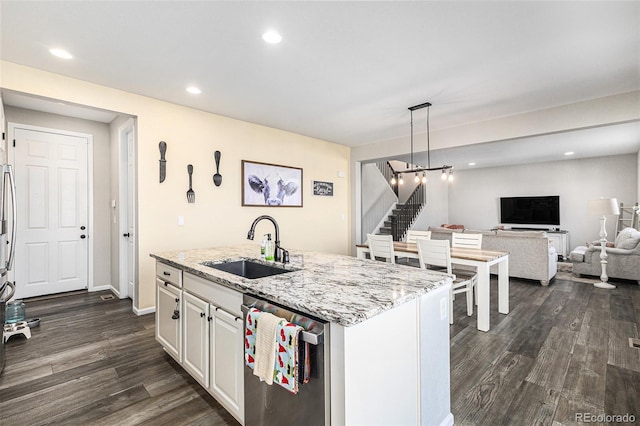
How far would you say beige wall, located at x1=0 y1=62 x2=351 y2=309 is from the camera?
316 centimetres

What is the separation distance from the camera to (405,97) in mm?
3516

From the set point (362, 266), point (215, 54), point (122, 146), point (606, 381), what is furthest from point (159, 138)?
point (606, 381)

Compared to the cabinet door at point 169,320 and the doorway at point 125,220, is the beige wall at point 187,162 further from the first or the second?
the cabinet door at point 169,320

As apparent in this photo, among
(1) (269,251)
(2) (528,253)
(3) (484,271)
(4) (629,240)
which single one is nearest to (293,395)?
(1) (269,251)

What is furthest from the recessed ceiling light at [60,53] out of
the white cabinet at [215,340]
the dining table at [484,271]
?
the dining table at [484,271]

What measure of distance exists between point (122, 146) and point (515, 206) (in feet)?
31.1

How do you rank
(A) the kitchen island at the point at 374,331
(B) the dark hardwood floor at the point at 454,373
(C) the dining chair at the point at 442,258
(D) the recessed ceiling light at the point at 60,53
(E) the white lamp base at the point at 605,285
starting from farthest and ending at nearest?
(E) the white lamp base at the point at 605,285 < (C) the dining chair at the point at 442,258 < (D) the recessed ceiling light at the point at 60,53 < (B) the dark hardwood floor at the point at 454,373 < (A) the kitchen island at the point at 374,331

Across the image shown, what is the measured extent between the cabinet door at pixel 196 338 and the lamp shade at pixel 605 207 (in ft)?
21.1

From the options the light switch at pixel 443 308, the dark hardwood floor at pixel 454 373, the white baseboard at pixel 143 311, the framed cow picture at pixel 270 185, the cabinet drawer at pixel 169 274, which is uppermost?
the framed cow picture at pixel 270 185

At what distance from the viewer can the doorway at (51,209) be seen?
13.3 ft

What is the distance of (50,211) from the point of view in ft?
13.9

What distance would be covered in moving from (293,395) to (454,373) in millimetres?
1586

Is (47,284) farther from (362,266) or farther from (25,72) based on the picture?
(362,266)

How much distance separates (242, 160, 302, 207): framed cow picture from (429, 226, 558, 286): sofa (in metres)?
3.68
